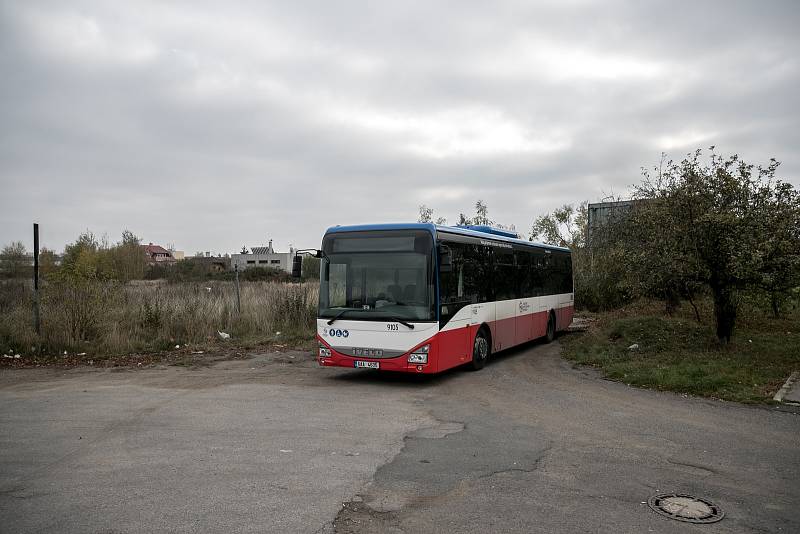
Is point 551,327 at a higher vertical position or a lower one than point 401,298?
lower

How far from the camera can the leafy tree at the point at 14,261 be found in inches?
1323

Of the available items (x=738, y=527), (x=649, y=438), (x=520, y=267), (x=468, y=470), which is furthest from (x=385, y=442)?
(x=520, y=267)

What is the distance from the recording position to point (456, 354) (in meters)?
11.8

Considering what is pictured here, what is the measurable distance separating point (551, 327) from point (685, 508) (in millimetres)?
13285

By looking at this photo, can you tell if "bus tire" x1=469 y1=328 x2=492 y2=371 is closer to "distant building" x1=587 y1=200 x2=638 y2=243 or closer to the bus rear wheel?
the bus rear wheel

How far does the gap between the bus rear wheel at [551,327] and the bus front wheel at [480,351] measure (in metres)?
5.18

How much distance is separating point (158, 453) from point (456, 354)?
624cm

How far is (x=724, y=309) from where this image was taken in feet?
45.3

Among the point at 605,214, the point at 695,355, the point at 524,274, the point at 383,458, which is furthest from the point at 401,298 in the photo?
the point at 605,214

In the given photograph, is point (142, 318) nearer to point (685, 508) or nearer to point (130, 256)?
point (685, 508)

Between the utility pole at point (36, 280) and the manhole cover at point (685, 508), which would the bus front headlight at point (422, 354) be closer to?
the manhole cover at point (685, 508)

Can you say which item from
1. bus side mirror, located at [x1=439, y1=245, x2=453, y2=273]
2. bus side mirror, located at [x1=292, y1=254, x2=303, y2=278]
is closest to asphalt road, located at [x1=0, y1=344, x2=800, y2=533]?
bus side mirror, located at [x1=439, y1=245, x2=453, y2=273]

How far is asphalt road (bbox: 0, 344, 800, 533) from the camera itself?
502 centimetres

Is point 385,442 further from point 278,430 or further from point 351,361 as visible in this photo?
point 351,361
